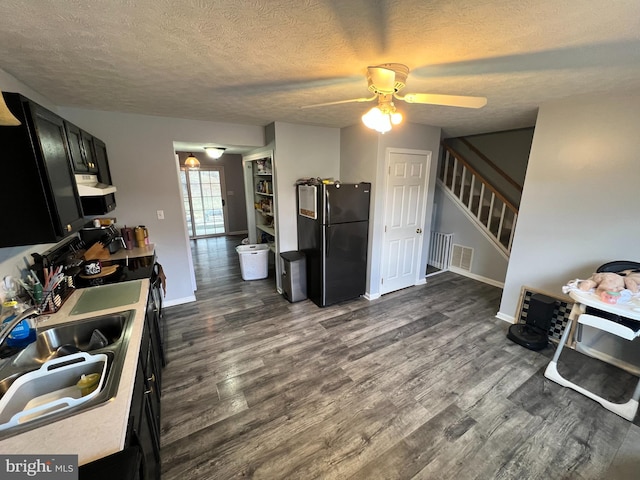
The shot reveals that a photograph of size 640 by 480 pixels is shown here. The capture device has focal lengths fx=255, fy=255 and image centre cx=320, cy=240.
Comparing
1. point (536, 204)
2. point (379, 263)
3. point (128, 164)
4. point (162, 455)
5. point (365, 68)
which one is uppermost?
point (365, 68)

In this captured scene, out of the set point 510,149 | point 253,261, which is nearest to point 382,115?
point 253,261

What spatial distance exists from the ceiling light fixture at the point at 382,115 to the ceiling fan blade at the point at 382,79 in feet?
0.24

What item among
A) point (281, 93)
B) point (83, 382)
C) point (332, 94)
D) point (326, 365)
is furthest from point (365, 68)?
point (326, 365)

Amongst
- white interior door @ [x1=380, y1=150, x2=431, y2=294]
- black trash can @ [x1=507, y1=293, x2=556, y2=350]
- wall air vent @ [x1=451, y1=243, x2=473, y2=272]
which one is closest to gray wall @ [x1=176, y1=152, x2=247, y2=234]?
white interior door @ [x1=380, y1=150, x2=431, y2=294]

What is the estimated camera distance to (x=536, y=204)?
2.65 metres

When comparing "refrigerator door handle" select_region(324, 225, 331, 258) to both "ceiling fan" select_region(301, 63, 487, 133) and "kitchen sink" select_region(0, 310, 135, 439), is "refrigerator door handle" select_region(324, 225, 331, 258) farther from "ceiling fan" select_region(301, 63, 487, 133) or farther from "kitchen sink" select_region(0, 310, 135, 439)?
"kitchen sink" select_region(0, 310, 135, 439)

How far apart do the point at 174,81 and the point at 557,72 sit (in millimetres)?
2591

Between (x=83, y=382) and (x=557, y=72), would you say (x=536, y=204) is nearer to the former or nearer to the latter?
(x=557, y=72)

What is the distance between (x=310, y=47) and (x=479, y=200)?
13.7 ft

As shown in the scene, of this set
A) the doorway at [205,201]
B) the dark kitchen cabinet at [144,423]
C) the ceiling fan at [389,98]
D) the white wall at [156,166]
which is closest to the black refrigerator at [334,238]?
the white wall at [156,166]

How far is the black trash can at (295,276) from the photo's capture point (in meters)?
3.45

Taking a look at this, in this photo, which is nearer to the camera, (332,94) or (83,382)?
(83,382)

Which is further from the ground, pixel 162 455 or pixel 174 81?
pixel 174 81

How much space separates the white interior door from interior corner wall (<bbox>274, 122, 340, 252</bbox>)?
0.92m
